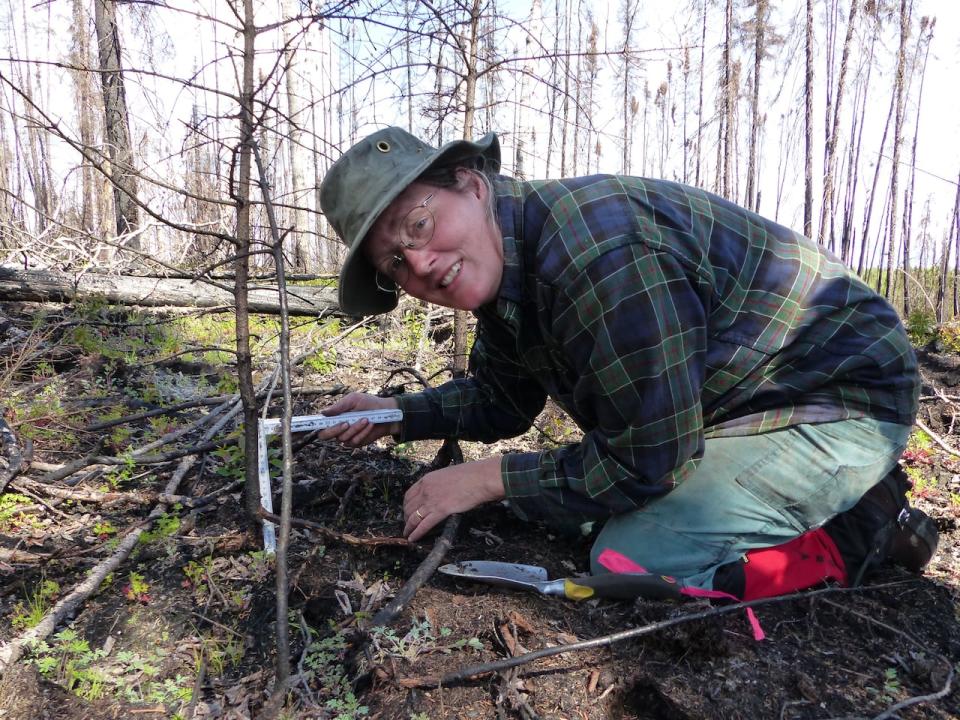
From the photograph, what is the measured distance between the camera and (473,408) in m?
2.55

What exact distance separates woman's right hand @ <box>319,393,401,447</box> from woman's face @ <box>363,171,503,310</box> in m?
0.84

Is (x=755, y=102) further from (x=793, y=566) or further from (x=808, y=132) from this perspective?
(x=793, y=566)

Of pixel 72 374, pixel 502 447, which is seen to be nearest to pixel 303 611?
pixel 502 447

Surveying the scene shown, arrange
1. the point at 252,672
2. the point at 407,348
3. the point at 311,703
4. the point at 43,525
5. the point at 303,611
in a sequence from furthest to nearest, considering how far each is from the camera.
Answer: the point at 407,348 → the point at 43,525 → the point at 303,611 → the point at 252,672 → the point at 311,703

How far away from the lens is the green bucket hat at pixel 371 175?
5.37ft

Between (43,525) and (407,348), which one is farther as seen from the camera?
(407,348)

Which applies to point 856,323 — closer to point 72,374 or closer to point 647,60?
point 647,60

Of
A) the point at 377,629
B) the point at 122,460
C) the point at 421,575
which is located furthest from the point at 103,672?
the point at 122,460

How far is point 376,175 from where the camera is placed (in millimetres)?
1697

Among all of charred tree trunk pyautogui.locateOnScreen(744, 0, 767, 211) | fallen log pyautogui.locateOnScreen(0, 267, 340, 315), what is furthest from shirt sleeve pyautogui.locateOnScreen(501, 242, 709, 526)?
charred tree trunk pyautogui.locateOnScreen(744, 0, 767, 211)

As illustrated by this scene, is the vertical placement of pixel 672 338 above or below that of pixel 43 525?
above

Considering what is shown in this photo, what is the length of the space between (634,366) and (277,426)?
144 centimetres

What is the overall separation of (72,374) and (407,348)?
2.46 m

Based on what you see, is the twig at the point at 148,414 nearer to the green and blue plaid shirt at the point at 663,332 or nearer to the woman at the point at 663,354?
the woman at the point at 663,354
